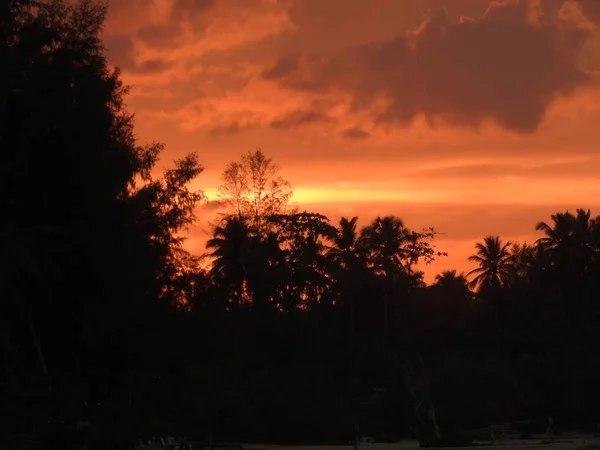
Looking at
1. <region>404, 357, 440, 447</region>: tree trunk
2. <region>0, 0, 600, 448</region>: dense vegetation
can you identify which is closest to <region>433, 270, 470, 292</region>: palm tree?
<region>0, 0, 600, 448</region>: dense vegetation

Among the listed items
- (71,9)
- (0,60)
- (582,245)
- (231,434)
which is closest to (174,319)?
(0,60)

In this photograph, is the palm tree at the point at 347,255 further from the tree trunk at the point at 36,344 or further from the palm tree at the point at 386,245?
the tree trunk at the point at 36,344

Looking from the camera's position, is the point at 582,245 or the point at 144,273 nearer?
the point at 144,273

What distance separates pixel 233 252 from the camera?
52000 millimetres

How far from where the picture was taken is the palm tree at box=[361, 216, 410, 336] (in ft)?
193

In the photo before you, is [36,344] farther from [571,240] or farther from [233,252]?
[571,240]

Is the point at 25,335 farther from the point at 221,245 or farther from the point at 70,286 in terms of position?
the point at 221,245

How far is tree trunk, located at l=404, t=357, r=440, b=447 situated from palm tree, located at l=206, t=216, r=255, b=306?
16.5 m

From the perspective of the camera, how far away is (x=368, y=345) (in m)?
50.8

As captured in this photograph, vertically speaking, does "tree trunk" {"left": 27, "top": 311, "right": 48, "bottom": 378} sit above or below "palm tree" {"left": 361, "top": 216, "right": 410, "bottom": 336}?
below

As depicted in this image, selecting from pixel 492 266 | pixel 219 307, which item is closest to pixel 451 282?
pixel 492 266

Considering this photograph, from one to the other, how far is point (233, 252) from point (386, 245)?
A: 1195 cm

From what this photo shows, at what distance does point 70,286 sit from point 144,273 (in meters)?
1.92

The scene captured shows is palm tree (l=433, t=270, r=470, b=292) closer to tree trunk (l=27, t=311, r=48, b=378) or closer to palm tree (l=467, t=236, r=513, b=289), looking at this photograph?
palm tree (l=467, t=236, r=513, b=289)
